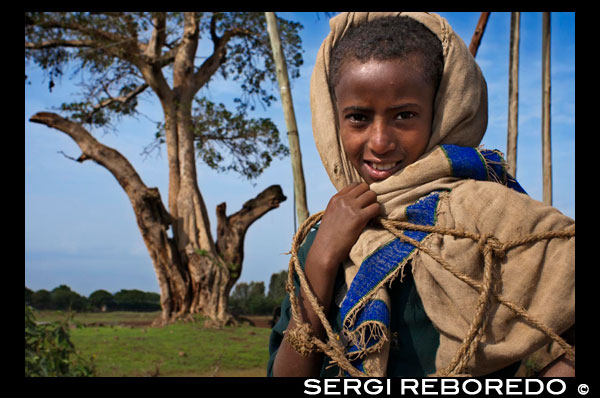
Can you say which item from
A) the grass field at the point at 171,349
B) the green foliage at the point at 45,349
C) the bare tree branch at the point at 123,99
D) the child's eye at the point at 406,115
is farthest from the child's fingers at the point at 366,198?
the bare tree branch at the point at 123,99

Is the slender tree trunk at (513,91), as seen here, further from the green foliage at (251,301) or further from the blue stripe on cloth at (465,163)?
the green foliage at (251,301)

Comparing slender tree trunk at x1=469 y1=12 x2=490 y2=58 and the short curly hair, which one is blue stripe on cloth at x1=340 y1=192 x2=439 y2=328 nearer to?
the short curly hair

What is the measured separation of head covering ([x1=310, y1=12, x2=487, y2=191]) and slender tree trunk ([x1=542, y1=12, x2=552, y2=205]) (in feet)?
17.3

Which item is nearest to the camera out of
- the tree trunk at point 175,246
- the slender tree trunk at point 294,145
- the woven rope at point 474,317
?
the woven rope at point 474,317

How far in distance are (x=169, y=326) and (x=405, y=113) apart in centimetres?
935

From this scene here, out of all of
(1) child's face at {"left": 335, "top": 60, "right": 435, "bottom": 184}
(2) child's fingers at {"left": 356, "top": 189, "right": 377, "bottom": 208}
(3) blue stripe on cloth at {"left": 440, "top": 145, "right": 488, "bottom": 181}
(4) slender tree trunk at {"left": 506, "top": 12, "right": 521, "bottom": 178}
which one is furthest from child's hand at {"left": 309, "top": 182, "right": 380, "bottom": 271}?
(4) slender tree trunk at {"left": 506, "top": 12, "right": 521, "bottom": 178}

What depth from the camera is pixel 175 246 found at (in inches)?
421

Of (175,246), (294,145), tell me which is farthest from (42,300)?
(294,145)

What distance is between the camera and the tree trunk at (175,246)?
33.6 ft

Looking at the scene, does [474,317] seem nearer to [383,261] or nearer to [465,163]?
[383,261]

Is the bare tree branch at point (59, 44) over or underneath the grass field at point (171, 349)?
over

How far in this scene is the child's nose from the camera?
4.18 ft

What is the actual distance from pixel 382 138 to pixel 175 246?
992cm

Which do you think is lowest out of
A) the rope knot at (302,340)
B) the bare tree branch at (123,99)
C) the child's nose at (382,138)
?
the rope knot at (302,340)
